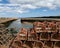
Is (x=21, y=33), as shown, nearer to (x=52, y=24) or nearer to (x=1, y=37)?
(x=52, y=24)

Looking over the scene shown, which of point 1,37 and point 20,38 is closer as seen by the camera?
point 20,38

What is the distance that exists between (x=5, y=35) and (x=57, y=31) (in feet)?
21.7

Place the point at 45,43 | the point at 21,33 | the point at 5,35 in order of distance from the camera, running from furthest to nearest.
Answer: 1. the point at 5,35
2. the point at 21,33
3. the point at 45,43

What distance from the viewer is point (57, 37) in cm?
610

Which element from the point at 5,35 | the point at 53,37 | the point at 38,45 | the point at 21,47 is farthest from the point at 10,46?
the point at 5,35

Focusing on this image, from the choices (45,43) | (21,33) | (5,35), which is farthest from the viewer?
(5,35)

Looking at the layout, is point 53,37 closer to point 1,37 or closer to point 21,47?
point 21,47

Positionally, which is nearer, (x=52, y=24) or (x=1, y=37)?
(x=52, y=24)

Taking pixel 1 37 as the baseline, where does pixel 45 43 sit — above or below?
above

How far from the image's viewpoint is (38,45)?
6.06 metres

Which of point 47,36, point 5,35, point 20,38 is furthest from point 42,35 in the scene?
point 5,35

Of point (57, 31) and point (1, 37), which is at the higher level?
point (57, 31)

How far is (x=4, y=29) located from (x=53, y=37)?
22.6ft

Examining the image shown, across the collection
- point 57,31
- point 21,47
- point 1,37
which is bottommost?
point 1,37
